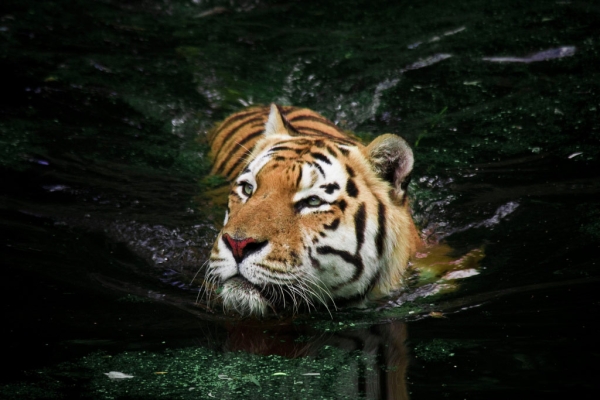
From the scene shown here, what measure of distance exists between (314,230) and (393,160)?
52 centimetres

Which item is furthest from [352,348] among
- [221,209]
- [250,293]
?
[221,209]

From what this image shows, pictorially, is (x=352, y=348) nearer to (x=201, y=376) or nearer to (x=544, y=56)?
(x=201, y=376)

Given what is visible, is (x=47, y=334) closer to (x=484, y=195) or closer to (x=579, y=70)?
(x=484, y=195)

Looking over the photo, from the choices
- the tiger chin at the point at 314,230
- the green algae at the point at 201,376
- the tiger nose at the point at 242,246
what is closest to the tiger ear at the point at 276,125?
the tiger chin at the point at 314,230

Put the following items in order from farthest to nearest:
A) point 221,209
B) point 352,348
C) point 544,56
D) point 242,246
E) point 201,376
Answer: point 544,56, point 221,209, point 242,246, point 352,348, point 201,376

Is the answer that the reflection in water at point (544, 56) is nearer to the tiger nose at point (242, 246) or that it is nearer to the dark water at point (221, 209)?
the dark water at point (221, 209)

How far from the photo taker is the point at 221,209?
14.1ft

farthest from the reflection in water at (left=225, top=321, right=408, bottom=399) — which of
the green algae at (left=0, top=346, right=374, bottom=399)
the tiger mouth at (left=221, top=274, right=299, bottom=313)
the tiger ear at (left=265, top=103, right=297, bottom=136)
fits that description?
the tiger ear at (left=265, top=103, right=297, bottom=136)

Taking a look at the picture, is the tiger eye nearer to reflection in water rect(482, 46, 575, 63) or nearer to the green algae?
the green algae

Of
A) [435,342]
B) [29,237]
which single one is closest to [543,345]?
[435,342]

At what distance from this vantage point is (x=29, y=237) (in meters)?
3.77

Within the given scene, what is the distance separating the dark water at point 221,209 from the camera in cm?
252

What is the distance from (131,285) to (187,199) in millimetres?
1142

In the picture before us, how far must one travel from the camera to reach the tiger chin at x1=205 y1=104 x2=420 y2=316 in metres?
2.90
